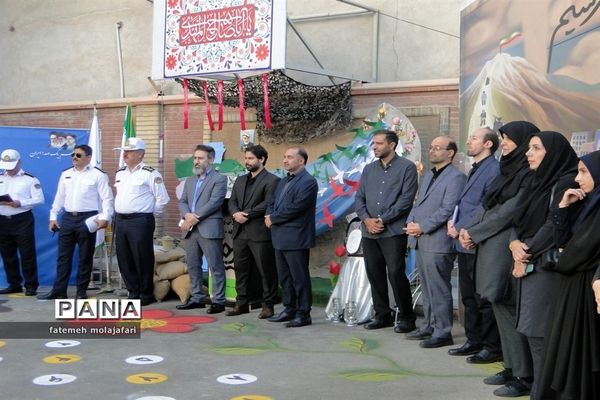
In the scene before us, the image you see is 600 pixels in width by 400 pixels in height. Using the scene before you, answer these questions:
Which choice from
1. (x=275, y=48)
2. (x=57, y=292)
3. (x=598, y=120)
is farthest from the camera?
(x=57, y=292)

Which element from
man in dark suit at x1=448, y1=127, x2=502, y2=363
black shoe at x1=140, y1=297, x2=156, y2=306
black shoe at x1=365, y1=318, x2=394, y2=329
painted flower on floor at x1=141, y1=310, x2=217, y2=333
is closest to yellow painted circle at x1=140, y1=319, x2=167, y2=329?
painted flower on floor at x1=141, y1=310, x2=217, y2=333

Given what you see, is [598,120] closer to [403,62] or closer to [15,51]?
[403,62]

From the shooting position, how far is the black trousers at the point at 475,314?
5.70 meters

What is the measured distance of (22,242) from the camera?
29.2 ft

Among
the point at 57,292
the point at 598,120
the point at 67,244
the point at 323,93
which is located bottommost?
the point at 57,292

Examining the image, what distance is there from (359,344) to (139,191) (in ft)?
10.6

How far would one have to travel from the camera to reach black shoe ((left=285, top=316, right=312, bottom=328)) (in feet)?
23.1

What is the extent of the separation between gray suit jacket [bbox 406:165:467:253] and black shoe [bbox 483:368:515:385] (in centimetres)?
133

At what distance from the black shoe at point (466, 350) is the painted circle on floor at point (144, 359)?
90.6 inches

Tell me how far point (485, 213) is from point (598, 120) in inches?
38.8

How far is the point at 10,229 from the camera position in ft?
29.2

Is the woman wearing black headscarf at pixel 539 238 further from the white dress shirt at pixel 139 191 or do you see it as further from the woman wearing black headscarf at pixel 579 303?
the white dress shirt at pixel 139 191

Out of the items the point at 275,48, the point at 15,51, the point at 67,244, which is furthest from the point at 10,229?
the point at 15,51

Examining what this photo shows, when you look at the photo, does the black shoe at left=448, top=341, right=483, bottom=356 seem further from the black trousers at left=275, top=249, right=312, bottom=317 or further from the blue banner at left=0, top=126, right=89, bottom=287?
the blue banner at left=0, top=126, right=89, bottom=287
